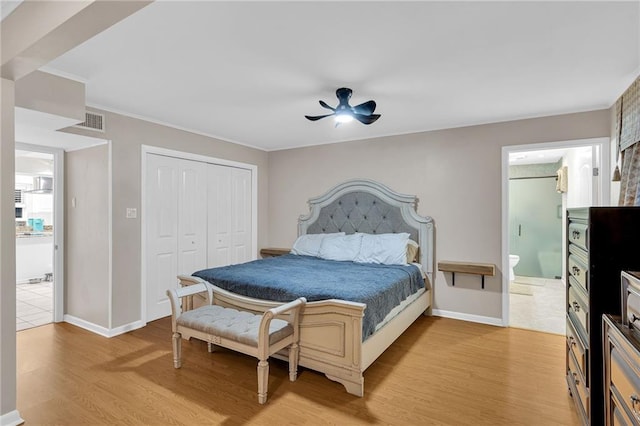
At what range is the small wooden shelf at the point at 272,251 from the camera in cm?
516

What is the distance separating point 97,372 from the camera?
8.65ft

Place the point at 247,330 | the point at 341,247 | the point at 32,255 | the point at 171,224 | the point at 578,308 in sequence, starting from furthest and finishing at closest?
the point at 32,255 → the point at 341,247 → the point at 171,224 → the point at 247,330 → the point at 578,308

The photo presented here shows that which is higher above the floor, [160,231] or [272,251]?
[160,231]

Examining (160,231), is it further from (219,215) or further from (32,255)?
(32,255)

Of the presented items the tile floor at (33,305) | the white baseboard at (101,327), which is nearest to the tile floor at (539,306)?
the white baseboard at (101,327)

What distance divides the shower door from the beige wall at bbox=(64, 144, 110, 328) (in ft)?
22.8

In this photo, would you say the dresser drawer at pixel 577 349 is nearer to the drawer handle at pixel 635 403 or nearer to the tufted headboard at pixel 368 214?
the drawer handle at pixel 635 403

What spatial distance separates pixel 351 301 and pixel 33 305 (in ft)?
15.0

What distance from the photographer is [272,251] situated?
17.3ft

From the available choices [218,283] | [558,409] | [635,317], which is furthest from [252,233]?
[635,317]

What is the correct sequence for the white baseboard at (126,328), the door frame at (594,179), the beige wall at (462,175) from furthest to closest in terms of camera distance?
the beige wall at (462,175), the white baseboard at (126,328), the door frame at (594,179)

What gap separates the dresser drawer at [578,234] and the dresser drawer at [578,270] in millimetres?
103

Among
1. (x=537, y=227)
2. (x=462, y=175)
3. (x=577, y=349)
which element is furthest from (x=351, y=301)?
(x=537, y=227)

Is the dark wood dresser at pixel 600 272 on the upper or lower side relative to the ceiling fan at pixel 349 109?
lower
